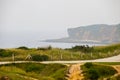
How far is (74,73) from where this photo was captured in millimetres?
50938

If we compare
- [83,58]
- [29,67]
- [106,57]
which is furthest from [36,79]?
[106,57]

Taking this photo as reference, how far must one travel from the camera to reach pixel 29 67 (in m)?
56.1

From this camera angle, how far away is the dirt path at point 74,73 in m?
47.9

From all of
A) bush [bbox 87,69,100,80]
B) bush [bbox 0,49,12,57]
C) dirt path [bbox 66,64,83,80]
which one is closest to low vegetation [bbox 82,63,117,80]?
bush [bbox 87,69,100,80]

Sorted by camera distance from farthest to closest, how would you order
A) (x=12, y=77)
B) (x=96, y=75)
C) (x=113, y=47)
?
(x=113, y=47) → (x=96, y=75) → (x=12, y=77)

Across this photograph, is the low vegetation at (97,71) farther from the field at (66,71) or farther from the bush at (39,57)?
the bush at (39,57)

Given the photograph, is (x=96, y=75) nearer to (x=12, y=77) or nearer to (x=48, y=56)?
(x=12, y=77)

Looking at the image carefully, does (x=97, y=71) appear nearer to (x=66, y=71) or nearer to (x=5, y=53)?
(x=66, y=71)

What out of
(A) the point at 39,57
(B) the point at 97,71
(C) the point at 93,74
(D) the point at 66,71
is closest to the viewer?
(C) the point at 93,74

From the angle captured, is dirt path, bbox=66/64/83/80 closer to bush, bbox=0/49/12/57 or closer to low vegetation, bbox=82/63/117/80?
low vegetation, bbox=82/63/117/80

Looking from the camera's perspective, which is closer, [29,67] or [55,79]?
[55,79]

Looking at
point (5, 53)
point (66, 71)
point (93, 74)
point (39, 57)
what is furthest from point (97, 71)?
point (5, 53)

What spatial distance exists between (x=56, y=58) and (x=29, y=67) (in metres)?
11.9

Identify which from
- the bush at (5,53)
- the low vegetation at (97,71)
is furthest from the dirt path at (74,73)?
the bush at (5,53)
